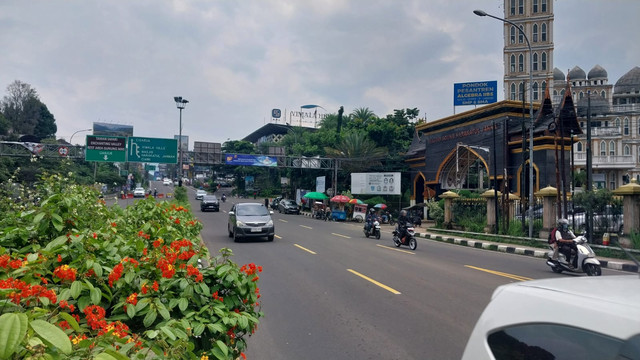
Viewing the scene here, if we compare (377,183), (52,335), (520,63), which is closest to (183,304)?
(52,335)

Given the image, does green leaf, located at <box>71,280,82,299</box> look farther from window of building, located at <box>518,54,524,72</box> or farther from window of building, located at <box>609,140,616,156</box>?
window of building, located at <box>609,140,616,156</box>

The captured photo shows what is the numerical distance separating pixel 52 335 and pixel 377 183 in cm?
3632

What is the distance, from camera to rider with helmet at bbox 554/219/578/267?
1074 cm

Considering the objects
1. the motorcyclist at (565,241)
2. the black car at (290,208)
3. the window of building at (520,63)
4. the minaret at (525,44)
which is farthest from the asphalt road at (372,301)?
the window of building at (520,63)

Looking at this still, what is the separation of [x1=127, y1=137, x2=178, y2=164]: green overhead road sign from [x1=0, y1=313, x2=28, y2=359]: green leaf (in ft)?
93.5

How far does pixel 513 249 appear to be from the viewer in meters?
16.6

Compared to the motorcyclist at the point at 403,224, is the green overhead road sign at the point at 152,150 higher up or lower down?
higher up

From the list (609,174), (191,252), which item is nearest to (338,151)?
(609,174)

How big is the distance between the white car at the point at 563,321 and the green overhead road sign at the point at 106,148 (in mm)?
28769

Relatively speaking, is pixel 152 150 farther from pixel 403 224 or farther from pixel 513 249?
pixel 513 249

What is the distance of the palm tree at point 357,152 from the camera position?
43188 millimetres

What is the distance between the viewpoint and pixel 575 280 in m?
2.23

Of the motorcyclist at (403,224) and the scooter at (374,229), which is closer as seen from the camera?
the motorcyclist at (403,224)

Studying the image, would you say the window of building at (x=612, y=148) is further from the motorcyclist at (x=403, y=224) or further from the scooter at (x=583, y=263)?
the scooter at (x=583, y=263)
